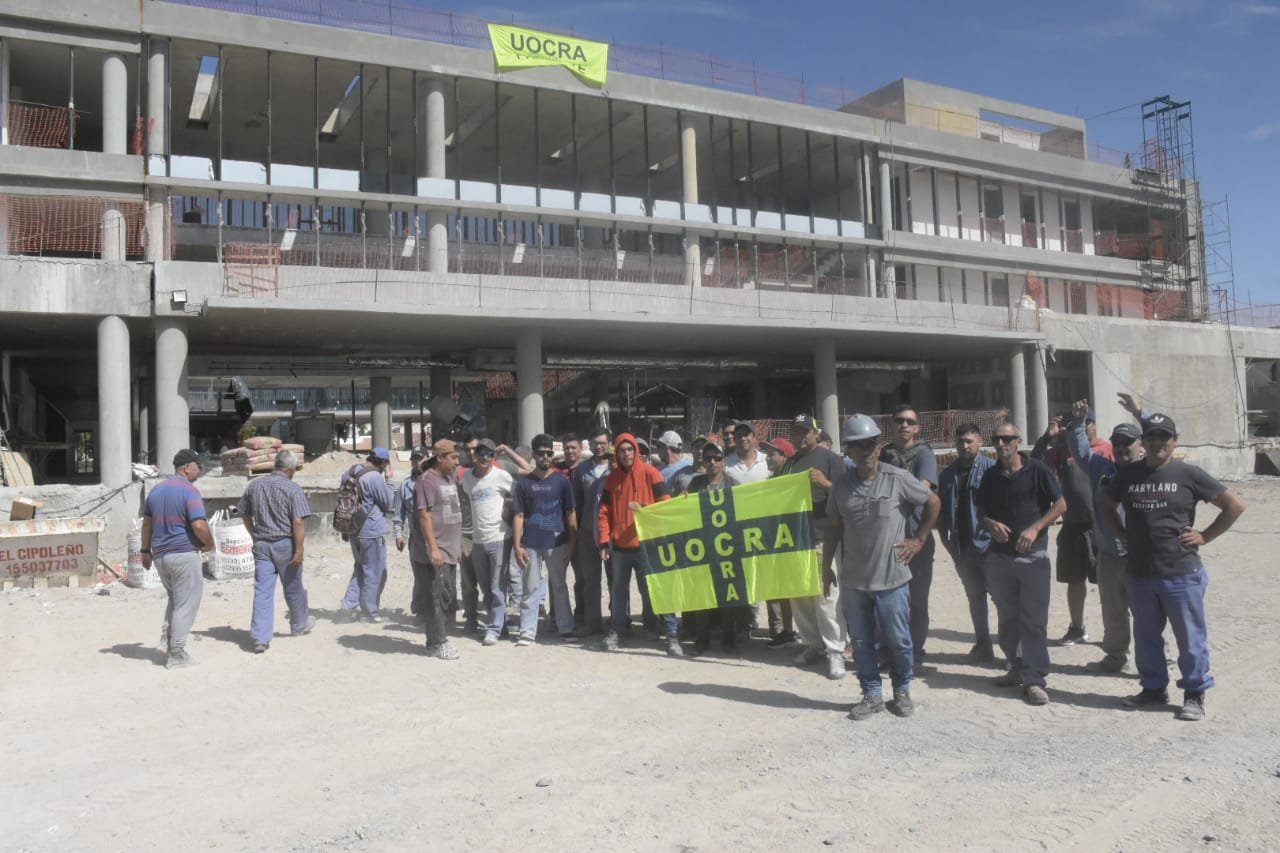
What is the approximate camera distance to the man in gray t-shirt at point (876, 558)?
5848 millimetres

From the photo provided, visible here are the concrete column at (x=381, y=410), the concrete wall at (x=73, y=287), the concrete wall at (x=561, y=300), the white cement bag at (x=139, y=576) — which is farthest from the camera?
the concrete column at (x=381, y=410)

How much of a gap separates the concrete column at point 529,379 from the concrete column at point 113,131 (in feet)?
32.2

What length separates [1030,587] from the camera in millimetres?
6293

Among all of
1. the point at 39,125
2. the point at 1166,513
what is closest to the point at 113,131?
the point at 39,125

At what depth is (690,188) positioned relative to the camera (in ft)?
96.1

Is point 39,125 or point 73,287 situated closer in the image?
point 73,287

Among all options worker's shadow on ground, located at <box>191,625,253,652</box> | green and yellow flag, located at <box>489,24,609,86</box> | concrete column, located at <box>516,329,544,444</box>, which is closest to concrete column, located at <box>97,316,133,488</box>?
concrete column, located at <box>516,329,544,444</box>

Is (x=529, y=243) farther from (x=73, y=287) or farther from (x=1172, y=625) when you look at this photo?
(x=1172, y=625)

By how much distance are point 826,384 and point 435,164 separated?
13875mm

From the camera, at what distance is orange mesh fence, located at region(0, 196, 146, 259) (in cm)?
2061

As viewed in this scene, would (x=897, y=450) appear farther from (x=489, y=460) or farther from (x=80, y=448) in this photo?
(x=80, y=448)

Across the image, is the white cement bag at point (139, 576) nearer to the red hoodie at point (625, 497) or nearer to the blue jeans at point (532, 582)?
the blue jeans at point (532, 582)

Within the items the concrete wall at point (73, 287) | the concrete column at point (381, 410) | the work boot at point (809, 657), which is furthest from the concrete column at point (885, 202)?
the work boot at point (809, 657)

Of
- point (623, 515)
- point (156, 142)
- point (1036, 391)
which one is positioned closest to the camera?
point (623, 515)
